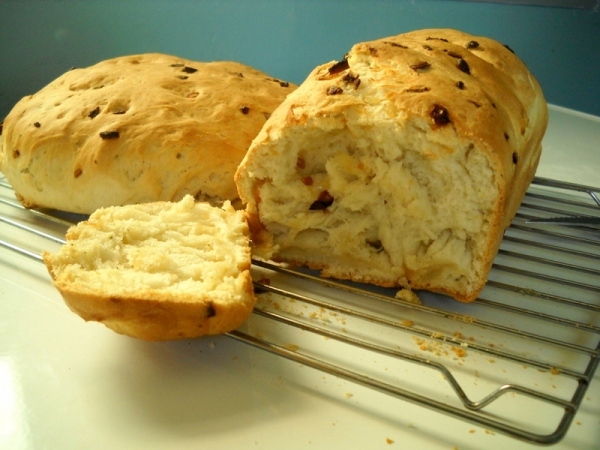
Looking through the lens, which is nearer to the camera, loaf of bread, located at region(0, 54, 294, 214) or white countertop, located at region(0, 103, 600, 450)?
white countertop, located at region(0, 103, 600, 450)

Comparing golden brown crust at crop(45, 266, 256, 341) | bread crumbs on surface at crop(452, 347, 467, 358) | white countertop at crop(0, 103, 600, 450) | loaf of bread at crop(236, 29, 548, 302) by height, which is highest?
loaf of bread at crop(236, 29, 548, 302)

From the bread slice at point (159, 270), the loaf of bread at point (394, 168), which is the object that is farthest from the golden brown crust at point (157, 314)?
the loaf of bread at point (394, 168)

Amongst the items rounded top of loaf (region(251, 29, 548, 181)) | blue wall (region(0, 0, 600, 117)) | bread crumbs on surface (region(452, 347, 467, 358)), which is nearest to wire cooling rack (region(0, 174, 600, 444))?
bread crumbs on surface (region(452, 347, 467, 358))

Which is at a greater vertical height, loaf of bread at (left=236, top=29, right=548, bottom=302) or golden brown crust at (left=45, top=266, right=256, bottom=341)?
loaf of bread at (left=236, top=29, right=548, bottom=302)

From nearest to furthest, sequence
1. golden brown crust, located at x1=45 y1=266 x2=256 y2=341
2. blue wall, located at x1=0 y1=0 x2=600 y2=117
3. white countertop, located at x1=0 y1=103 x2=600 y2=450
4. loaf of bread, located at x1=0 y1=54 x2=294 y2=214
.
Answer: white countertop, located at x1=0 y1=103 x2=600 y2=450
golden brown crust, located at x1=45 y1=266 x2=256 y2=341
loaf of bread, located at x1=0 y1=54 x2=294 y2=214
blue wall, located at x1=0 y1=0 x2=600 y2=117

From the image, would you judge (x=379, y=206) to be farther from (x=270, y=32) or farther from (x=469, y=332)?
(x=270, y=32)

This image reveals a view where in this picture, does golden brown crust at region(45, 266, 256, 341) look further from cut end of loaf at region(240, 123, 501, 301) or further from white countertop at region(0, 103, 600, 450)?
cut end of loaf at region(240, 123, 501, 301)

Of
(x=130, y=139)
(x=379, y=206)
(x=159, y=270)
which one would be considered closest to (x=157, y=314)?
(x=159, y=270)
